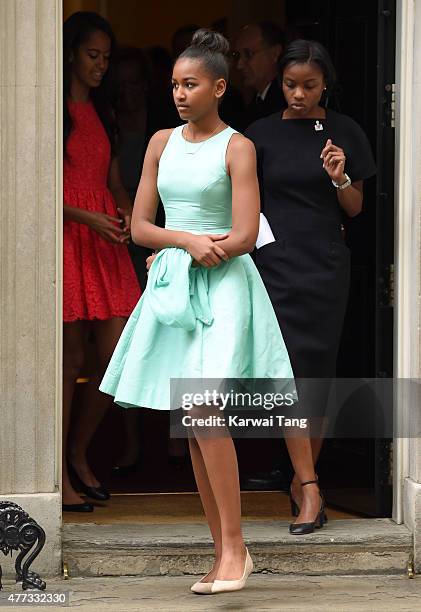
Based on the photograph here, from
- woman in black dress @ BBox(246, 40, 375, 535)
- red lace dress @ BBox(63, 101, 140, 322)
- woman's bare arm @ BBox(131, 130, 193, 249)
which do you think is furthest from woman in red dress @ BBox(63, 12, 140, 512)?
woman's bare arm @ BBox(131, 130, 193, 249)

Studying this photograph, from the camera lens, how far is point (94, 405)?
23.6ft

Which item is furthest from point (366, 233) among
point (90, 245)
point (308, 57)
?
point (90, 245)

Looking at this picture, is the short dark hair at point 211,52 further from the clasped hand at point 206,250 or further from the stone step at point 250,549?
the stone step at point 250,549

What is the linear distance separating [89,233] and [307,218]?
1.14m

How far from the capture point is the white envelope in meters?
6.54

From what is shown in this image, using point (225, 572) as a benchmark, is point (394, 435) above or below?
above

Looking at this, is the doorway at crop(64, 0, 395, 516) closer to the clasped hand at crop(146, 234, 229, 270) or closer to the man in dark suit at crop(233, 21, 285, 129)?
the man in dark suit at crop(233, 21, 285, 129)

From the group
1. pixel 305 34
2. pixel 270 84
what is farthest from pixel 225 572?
pixel 305 34

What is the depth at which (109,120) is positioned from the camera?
714 centimetres

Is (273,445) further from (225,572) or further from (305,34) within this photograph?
(225,572)

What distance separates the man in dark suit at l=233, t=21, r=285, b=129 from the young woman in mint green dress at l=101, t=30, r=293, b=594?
159 centimetres

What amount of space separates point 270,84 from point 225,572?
284 centimetres

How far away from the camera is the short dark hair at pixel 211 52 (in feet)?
18.3

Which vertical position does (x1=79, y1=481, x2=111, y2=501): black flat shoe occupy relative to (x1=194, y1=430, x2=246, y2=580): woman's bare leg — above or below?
below
